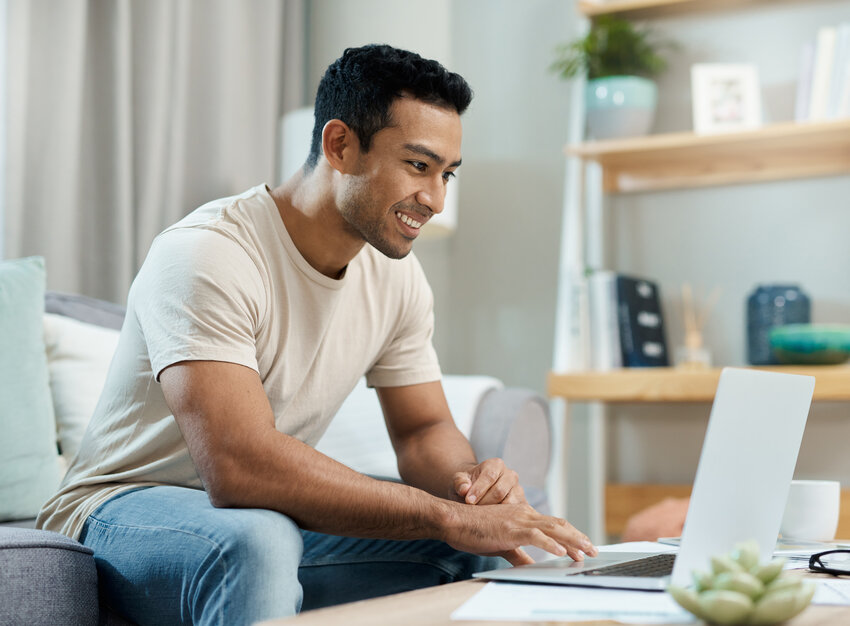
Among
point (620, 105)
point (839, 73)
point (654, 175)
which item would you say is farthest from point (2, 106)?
point (839, 73)

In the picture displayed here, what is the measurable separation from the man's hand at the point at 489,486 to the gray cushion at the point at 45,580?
0.44m

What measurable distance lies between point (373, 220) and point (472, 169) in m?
1.66

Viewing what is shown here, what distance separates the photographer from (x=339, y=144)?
1336 millimetres

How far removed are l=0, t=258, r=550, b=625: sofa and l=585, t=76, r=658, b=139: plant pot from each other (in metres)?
0.98

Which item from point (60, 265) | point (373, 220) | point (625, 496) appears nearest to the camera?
point (373, 220)

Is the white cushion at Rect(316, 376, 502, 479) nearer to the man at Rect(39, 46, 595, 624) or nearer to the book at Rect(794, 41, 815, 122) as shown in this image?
the man at Rect(39, 46, 595, 624)

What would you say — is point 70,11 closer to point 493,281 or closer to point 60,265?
point 60,265

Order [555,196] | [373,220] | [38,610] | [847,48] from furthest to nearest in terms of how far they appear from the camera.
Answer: [555,196] < [847,48] < [373,220] < [38,610]

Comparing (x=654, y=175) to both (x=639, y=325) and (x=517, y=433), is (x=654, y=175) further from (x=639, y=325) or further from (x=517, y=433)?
(x=517, y=433)

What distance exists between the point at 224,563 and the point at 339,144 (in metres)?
0.66

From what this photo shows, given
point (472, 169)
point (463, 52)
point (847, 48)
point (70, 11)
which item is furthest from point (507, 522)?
point (463, 52)

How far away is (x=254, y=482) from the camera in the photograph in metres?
1.00

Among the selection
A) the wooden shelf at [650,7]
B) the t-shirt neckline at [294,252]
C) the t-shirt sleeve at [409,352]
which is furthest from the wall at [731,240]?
the t-shirt neckline at [294,252]

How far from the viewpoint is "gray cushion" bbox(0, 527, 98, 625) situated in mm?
947
